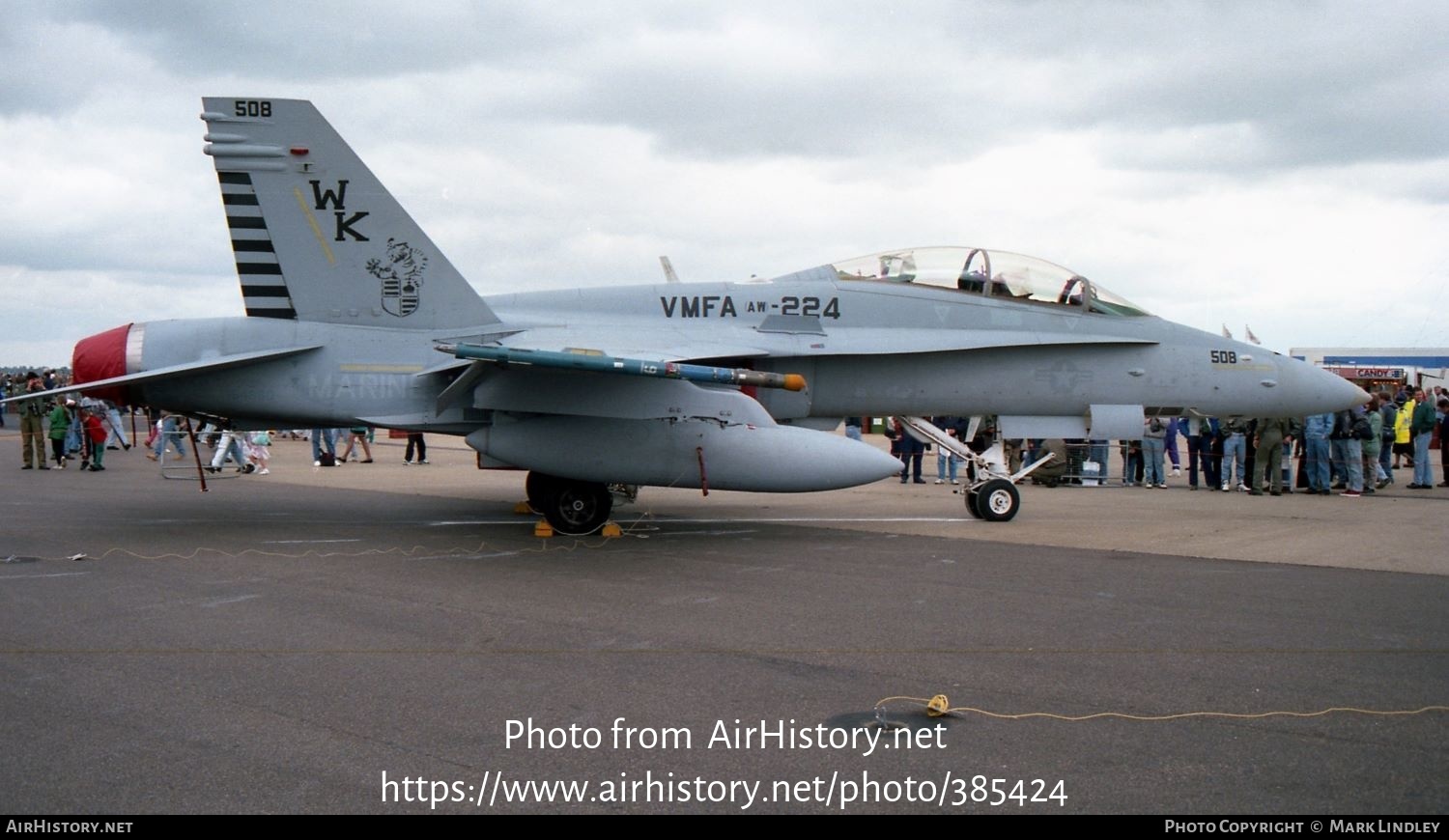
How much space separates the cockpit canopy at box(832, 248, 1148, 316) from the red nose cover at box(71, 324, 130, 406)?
24.4ft

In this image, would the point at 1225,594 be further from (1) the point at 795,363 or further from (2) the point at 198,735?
(2) the point at 198,735

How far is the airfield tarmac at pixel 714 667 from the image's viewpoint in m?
3.85

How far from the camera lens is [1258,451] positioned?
16.8 m

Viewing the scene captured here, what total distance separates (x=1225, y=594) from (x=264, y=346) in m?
8.79

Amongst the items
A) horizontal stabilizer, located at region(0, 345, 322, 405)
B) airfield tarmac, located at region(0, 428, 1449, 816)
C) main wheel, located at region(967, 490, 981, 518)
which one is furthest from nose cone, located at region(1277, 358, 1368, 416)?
horizontal stabilizer, located at region(0, 345, 322, 405)

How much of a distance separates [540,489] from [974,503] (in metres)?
4.89

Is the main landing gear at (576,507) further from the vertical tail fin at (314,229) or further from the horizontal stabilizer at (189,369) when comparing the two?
the horizontal stabilizer at (189,369)

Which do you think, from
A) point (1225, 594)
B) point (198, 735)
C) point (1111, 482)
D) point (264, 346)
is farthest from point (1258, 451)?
point (198, 735)

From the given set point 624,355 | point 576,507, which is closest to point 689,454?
point 624,355

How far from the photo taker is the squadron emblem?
35.2ft

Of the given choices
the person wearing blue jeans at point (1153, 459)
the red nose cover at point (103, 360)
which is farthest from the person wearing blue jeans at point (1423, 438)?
the red nose cover at point (103, 360)

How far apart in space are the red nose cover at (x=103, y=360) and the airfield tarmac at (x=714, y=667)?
1.44 meters

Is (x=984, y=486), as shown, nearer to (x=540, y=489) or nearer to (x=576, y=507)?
(x=576, y=507)

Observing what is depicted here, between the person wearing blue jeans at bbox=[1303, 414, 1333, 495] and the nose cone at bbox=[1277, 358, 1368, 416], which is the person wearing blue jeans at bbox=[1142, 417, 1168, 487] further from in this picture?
the nose cone at bbox=[1277, 358, 1368, 416]
